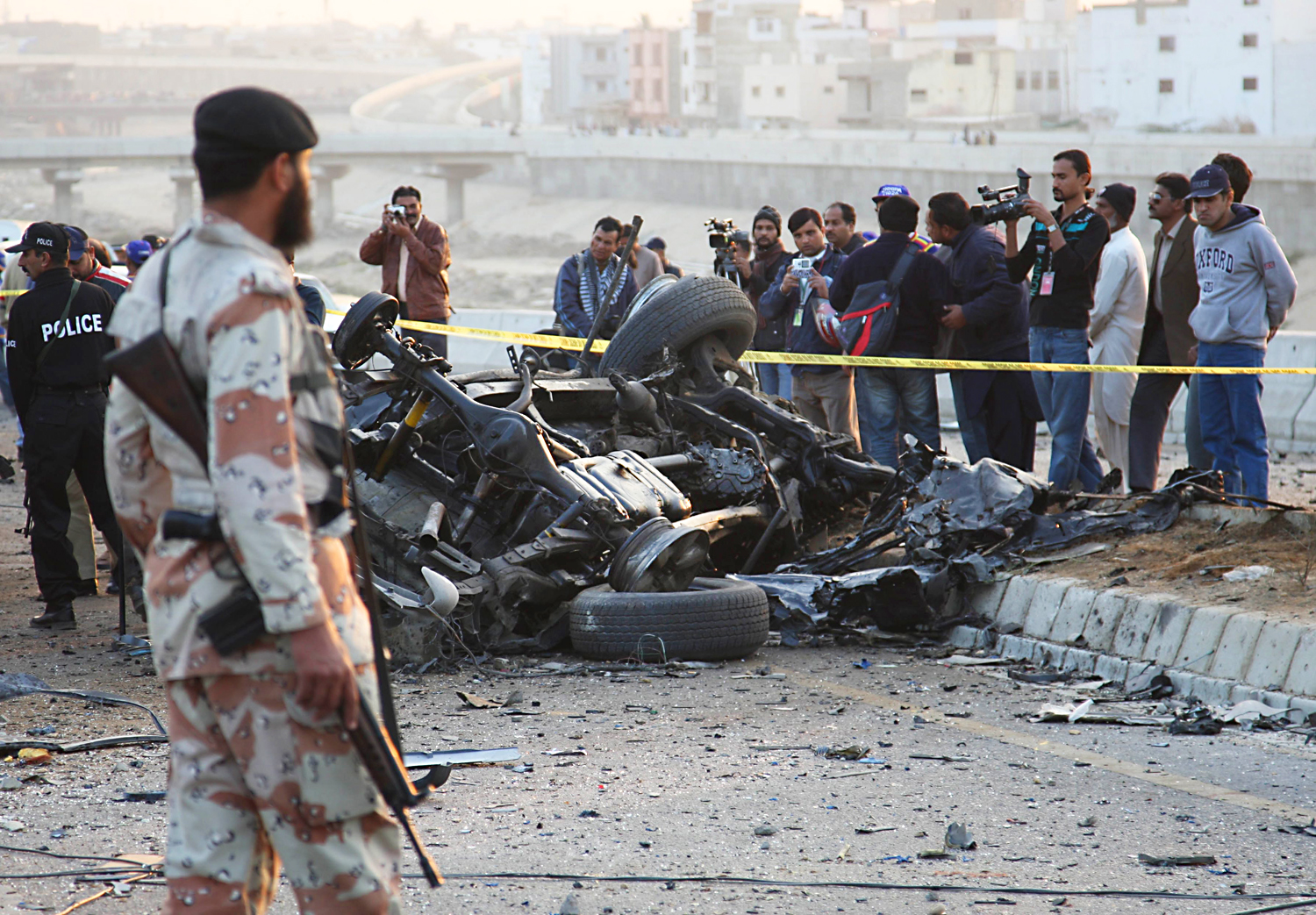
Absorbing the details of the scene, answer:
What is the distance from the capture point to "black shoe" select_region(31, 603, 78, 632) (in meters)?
8.09

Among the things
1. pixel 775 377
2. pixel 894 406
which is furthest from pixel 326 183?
pixel 894 406

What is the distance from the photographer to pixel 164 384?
263 centimetres

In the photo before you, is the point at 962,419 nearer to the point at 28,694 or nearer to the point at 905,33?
the point at 28,694

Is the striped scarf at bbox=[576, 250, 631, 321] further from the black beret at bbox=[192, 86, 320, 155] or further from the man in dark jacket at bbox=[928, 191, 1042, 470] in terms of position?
the black beret at bbox=[192, 86, 320, 155]

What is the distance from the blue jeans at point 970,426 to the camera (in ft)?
31.9

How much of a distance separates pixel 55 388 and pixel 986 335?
5.84 m

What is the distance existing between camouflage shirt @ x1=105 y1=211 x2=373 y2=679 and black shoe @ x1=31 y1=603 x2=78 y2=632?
578cm

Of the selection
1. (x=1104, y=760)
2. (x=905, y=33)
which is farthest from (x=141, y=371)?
(x=905, y=33)

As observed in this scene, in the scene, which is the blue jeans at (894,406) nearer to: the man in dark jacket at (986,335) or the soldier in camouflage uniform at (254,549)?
the man in dark jacket at (986,335)

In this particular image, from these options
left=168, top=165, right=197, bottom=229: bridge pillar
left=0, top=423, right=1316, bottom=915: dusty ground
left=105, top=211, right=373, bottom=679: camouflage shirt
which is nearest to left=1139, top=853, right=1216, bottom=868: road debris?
left=0, top=423, right=1316, bottom=915: dusty ground

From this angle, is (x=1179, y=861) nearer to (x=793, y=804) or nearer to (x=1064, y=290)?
(x=793, y=804)

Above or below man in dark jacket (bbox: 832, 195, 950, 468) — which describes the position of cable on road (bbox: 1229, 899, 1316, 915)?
below

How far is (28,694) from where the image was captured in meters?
6.52

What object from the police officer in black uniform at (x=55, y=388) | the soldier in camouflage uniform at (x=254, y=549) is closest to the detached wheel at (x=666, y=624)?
the police officer in black uniform at (x=55, y=388)
